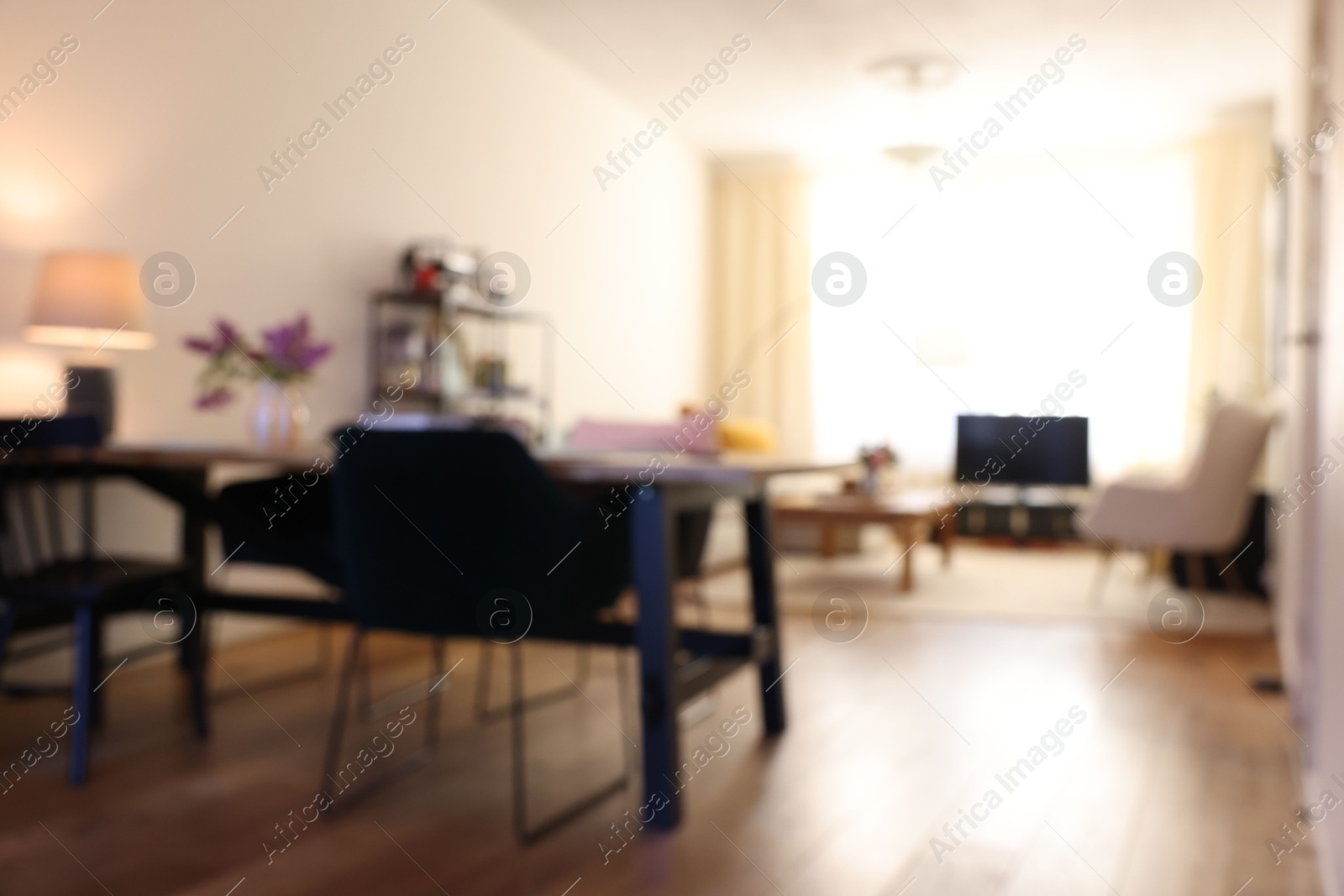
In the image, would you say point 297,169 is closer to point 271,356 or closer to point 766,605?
point 271,356

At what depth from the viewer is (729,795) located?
2.20 meters

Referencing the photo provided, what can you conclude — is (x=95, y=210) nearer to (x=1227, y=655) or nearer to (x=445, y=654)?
(x=445, y=654)

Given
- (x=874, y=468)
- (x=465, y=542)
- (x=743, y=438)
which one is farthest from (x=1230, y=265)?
(x=465, y=542)

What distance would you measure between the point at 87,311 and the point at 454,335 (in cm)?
197

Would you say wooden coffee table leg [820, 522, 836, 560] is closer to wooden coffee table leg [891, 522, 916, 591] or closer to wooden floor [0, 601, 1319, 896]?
wooden coffee table leg [891, 522, 916, 591]

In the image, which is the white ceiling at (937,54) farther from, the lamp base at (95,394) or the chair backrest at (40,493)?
the chair backrest at (40,493)

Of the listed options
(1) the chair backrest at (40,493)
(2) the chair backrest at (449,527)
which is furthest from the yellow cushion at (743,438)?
(2) the chair backrest at (449,527)

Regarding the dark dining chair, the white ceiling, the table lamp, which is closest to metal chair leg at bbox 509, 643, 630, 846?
the dark dining chair

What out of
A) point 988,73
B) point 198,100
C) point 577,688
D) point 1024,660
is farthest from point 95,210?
point 988,73

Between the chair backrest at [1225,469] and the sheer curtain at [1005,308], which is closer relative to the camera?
the chair backrest at [1225,469]

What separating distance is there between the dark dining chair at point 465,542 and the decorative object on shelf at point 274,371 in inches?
30.6

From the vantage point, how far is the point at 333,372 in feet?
13.5

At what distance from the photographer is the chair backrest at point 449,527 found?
6.37ft

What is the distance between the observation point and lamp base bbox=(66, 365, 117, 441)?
2.87 m
